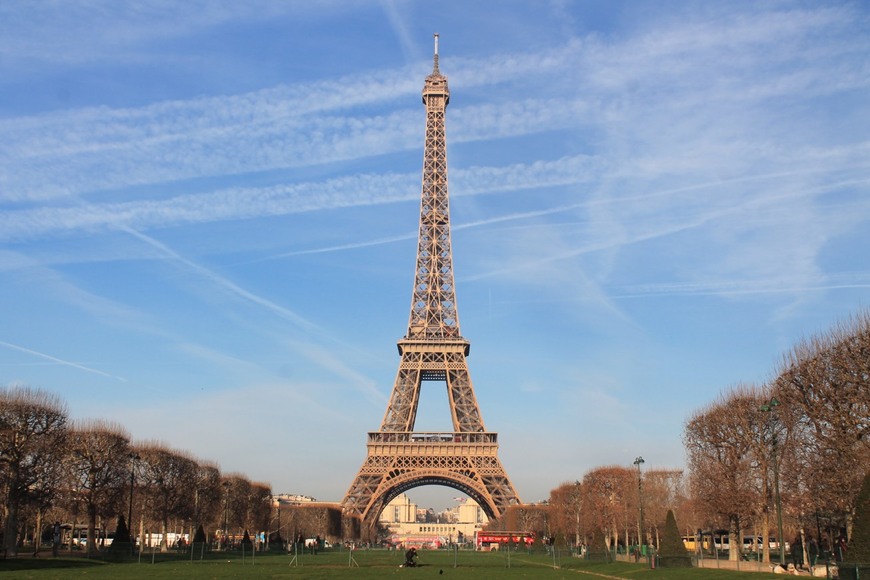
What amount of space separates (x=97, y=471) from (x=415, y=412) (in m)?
49.0

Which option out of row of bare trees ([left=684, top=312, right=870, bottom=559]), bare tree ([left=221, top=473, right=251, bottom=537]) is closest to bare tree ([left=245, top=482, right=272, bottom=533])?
bare tree ([left=221, top=473, right=251, bottom=537])

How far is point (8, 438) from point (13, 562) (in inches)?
455

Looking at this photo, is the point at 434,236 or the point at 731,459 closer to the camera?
the point at 731,459

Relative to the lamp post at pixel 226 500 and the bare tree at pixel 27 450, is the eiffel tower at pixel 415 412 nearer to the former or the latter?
the lamp post at pixel 226 500

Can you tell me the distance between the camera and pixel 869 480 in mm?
32438

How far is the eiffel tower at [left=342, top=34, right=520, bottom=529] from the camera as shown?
101 m

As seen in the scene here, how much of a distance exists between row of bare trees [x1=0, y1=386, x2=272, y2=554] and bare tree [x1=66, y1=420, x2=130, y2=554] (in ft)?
0.25

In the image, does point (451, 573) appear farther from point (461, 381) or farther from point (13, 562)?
point (461, 381)

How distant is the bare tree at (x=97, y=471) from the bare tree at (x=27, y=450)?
472 cm

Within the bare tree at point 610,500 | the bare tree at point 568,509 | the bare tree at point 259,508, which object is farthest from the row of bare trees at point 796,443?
the bare tree at point 259,508

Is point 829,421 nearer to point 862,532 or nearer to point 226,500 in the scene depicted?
point 862,532

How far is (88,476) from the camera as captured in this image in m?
64.1

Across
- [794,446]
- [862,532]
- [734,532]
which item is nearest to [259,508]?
[734,532]

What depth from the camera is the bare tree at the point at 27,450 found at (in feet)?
177
